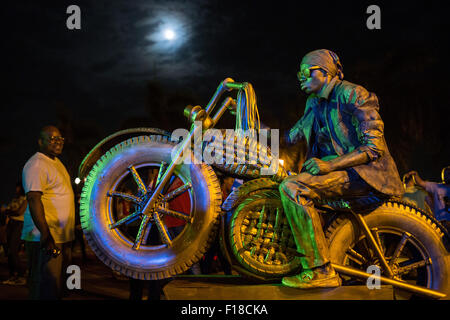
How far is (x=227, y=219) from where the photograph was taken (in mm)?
2871

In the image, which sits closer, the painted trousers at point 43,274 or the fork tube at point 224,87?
the fork tube at point 224,87

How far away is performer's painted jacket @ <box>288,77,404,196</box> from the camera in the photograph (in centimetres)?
267

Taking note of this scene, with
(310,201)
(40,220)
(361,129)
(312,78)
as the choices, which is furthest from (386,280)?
(40,220)

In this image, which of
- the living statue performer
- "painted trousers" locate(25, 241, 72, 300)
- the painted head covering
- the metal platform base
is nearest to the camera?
the metal platform base

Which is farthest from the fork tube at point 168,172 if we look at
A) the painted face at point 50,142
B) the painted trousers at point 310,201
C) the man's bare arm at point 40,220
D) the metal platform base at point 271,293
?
the painted face at point 50,142

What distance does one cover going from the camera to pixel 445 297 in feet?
9.25

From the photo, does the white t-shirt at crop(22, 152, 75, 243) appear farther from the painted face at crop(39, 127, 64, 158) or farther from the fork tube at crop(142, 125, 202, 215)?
the fork tube at crop(142, 125, 202, 215)

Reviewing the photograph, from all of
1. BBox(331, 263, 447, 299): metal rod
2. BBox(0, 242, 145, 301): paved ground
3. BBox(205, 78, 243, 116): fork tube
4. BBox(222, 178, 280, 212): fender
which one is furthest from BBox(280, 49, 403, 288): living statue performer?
BBox(0, 242, 145, 301): paved ground

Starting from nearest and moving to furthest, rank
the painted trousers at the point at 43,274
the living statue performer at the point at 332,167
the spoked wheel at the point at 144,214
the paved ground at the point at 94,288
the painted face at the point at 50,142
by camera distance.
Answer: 1. the living statue performer at the point at 332,167
2. the spoked wheel at the point at 144,214
3. the painted trousers at the point at 43,274
4. the painted face at the point at 50,142
5. the paved ground at the point at 94,288

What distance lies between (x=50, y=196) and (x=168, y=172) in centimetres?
123

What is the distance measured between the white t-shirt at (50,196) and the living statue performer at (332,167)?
1986mm

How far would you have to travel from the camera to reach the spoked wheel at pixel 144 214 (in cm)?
277

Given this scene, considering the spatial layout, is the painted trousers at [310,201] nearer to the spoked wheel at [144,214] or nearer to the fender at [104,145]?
the spoked wheel at [144,214]
